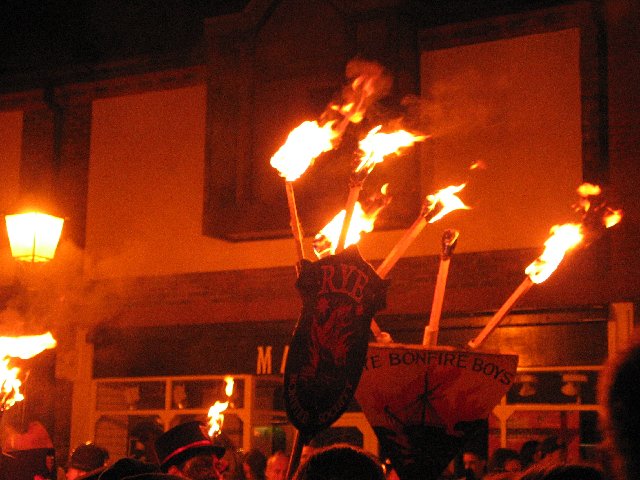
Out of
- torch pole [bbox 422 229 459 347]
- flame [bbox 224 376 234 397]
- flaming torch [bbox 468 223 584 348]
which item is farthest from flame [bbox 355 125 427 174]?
flame [bbox 224 376 234 397]

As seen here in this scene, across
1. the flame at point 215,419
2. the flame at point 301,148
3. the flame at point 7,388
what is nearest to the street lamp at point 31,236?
the flame at point 7,388

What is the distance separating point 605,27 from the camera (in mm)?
10547

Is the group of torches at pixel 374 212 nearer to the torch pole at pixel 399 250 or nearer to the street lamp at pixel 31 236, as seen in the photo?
the torch pole at pixel 399 250

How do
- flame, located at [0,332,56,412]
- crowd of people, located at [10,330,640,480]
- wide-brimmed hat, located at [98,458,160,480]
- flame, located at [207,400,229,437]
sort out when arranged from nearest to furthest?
crowd of people, located at [10,330,640,480]
wide-brimmed hat, located at [98,458,160,480]
flame, located at [0,332,56,412]
flame, located at [207,400,229,437]

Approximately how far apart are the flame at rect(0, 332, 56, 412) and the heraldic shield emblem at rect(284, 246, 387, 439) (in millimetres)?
3823

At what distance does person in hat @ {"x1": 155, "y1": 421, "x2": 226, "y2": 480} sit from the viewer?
5.63 m

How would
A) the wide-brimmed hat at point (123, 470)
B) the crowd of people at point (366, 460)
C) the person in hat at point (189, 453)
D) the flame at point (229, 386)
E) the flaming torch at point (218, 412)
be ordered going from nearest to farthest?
the crowd of people at point (366, 460) < the wide-brimmed hat at point (123, 470) < the person in hat at point (189, 453) < the flaming torch at point (218, 412) < the flame at point (229, 386)

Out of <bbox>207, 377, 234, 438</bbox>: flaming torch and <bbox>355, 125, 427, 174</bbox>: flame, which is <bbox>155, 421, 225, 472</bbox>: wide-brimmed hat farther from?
<bbox>207, 377, 234, 438</bbox>: flaming torch

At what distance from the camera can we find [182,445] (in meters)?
5.69

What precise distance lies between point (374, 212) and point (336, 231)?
22.6 inches

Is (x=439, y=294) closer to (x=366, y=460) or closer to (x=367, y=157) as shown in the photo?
(x=367, y=157)

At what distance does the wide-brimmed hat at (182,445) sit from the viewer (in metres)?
5.64

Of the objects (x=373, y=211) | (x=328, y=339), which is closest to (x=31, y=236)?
(x=373, y=211)

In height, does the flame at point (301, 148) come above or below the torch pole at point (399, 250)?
above
